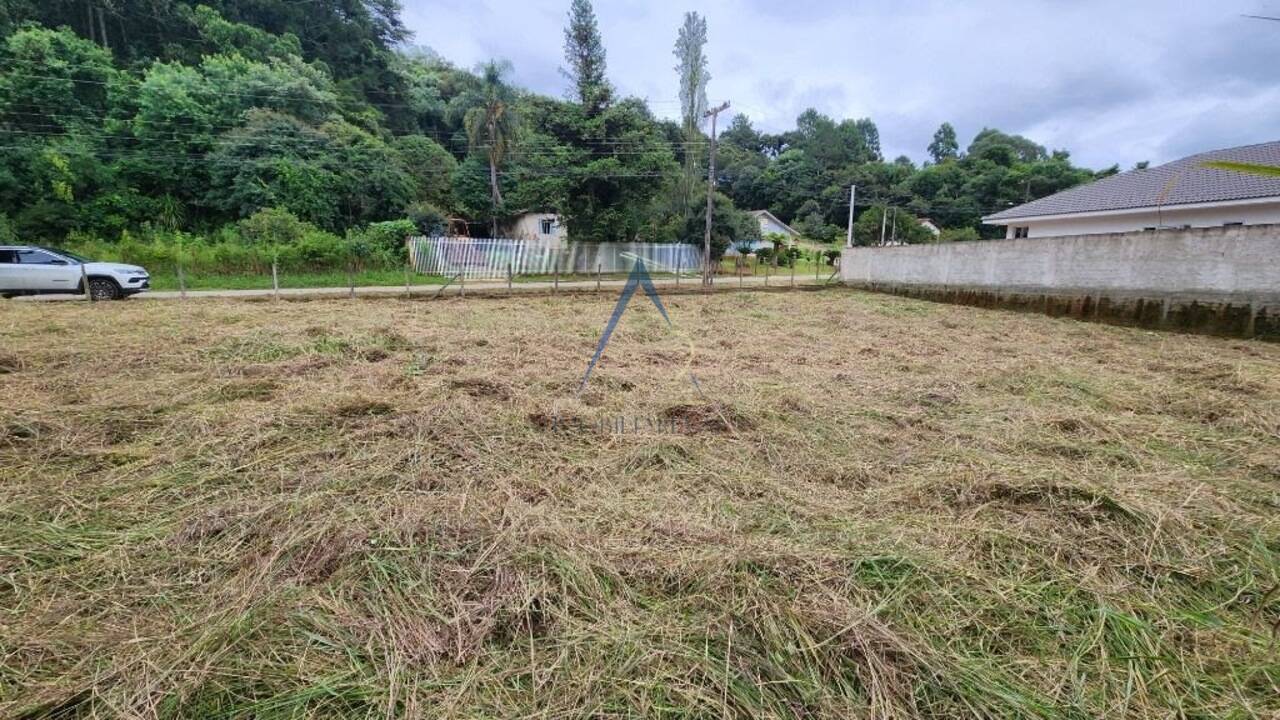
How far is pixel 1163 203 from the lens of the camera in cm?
1035

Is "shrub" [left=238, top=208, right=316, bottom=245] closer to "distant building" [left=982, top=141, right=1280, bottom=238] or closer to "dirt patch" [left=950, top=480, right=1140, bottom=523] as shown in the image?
"dirt patch" [left=950, top=480, right=1140, bottom=523]

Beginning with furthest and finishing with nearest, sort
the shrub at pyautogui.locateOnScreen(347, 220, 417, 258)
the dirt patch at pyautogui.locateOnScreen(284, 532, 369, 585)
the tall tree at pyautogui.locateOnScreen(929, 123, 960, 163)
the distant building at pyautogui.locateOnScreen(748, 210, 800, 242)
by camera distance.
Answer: the tall tree at pyautogui.locateOnScreen(929, 123, 960, 163), the distant building at pyautogui.locateOnScreen(748, 210, 800, 242), the shrub at pyautogui.locateOnScreen(347, 220, 417, 258), the dirt patch at pyautogui.locateOnScreen(284, 532, 369, 585)

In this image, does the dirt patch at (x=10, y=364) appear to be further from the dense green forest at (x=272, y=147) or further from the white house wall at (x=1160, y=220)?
the white house wall at (x=1160, y=220)

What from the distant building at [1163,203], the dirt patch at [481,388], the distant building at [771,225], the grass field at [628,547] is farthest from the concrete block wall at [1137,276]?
the distant building at [771,225]

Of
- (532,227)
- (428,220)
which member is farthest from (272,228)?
(532,227)

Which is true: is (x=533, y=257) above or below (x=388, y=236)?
below

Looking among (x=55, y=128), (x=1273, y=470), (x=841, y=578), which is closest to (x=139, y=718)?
(x=841, y=578)

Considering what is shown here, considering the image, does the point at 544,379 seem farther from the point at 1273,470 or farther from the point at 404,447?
the point at 1273,470

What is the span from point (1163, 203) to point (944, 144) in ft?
184

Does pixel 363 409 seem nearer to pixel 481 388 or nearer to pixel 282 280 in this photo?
pixel 481 388

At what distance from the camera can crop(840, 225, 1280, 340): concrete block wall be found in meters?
6.45

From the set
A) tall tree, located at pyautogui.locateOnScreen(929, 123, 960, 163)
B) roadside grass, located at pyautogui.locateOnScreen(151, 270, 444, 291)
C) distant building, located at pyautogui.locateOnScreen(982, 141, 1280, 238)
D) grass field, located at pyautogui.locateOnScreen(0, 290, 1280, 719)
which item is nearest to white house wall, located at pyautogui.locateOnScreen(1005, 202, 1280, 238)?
distant building, located at pyautogui.locateOnScreen(982, 141, 1280, 238)

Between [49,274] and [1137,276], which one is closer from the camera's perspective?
[1137,276]

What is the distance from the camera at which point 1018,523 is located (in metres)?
2.07
